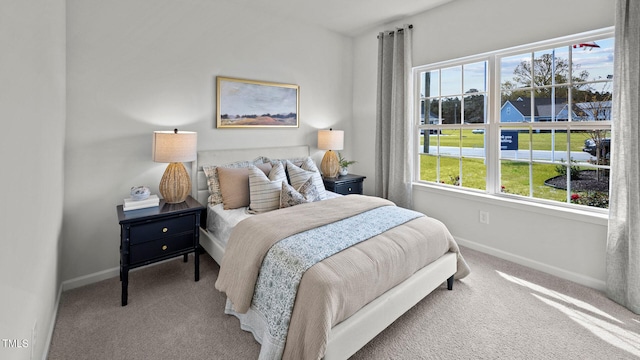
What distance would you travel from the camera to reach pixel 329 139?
13.1ft

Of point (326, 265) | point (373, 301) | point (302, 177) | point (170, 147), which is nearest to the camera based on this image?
point (326, 265)

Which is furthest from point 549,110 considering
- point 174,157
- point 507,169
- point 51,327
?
point 51,327

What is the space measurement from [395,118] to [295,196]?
196 cm

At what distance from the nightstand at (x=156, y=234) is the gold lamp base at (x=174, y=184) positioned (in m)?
0.08

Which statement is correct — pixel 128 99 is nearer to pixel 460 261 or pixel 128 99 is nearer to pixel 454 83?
pixel 460 261

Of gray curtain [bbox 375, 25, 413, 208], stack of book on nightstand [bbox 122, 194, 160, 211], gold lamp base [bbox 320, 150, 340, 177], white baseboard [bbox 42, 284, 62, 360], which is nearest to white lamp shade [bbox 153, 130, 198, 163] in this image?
stack of book on nightstand [bbox 122, 194, 160, 211]

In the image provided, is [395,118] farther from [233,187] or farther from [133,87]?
[133,87]

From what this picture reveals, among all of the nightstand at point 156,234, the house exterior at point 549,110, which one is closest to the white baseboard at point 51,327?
the nightstand at point 156,234

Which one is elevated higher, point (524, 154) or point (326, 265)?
point (524, 154)

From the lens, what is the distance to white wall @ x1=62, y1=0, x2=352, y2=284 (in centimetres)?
251

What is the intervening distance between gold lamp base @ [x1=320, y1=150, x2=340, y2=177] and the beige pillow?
1.37 meters

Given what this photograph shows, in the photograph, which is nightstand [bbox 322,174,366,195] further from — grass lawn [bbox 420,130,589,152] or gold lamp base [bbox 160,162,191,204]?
gold lamp base [bbox 160,162,191,204]

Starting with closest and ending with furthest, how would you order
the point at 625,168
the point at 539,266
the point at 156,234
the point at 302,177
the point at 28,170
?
the point at 28,170 < the point at 625,168 < the point at 156,234 < the point at 539,266 < the point at 302,177

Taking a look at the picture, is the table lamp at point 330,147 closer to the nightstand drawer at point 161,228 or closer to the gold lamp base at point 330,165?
the gold lamp base at point 330,165
